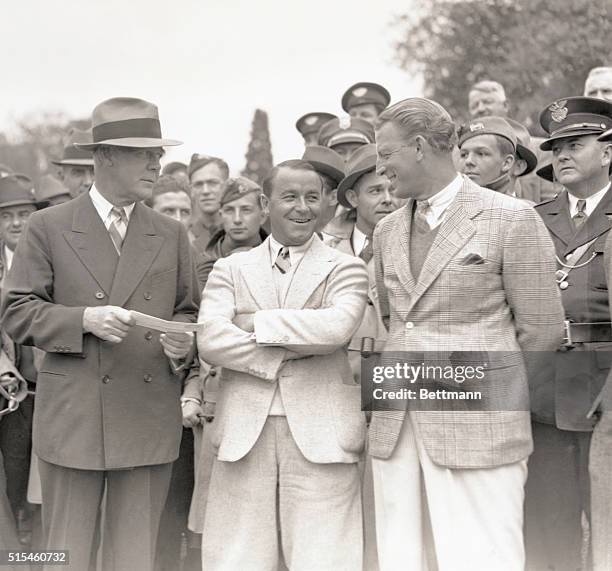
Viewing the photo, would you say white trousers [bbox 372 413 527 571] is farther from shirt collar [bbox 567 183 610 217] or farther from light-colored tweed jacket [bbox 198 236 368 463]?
shirt collar [bbox 567 183 610 217]

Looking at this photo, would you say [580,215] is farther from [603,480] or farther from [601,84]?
[601,84]

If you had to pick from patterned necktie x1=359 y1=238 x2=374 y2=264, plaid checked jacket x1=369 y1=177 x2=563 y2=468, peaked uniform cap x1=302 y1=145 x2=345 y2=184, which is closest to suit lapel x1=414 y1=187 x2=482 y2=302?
plaid checked jacket x1=369 y1=177 x2=563 y2=468

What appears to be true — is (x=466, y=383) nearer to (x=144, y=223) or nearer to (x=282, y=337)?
(x=282, y=337)

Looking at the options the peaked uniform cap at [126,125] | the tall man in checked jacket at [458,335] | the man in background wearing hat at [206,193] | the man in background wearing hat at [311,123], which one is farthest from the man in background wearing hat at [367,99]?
the tall man in checked jacket at [458,335]

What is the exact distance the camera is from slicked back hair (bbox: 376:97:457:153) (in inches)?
149

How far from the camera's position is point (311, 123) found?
8148 mm

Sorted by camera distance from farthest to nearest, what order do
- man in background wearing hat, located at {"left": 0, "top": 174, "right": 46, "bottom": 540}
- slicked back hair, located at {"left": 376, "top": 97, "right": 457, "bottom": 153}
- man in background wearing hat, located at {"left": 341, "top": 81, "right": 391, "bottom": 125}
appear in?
man in background wearing hat, located at {"left": 341, "top": 81, "right": 391, "bottom": 125} → man in background wearing hat, located at {"left": 0, "top": 174, "right": 46, "bottom": 540} → slicked back hair, located at {"left": 376, "top": 97, "right": 457, "bottom": 153}

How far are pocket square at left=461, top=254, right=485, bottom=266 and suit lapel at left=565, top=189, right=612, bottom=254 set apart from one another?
3.45 feet

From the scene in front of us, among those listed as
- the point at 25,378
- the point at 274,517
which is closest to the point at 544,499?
the point at 274,517

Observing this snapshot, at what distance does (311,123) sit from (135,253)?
413 cm

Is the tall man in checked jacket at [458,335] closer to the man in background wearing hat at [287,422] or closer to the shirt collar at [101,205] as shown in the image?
the man in background wearing hat at [287,422]

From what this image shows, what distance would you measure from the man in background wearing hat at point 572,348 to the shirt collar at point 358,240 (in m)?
0.94

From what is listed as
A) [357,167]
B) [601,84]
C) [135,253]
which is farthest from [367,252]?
[601,84]

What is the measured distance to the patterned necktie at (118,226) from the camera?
170 inches
